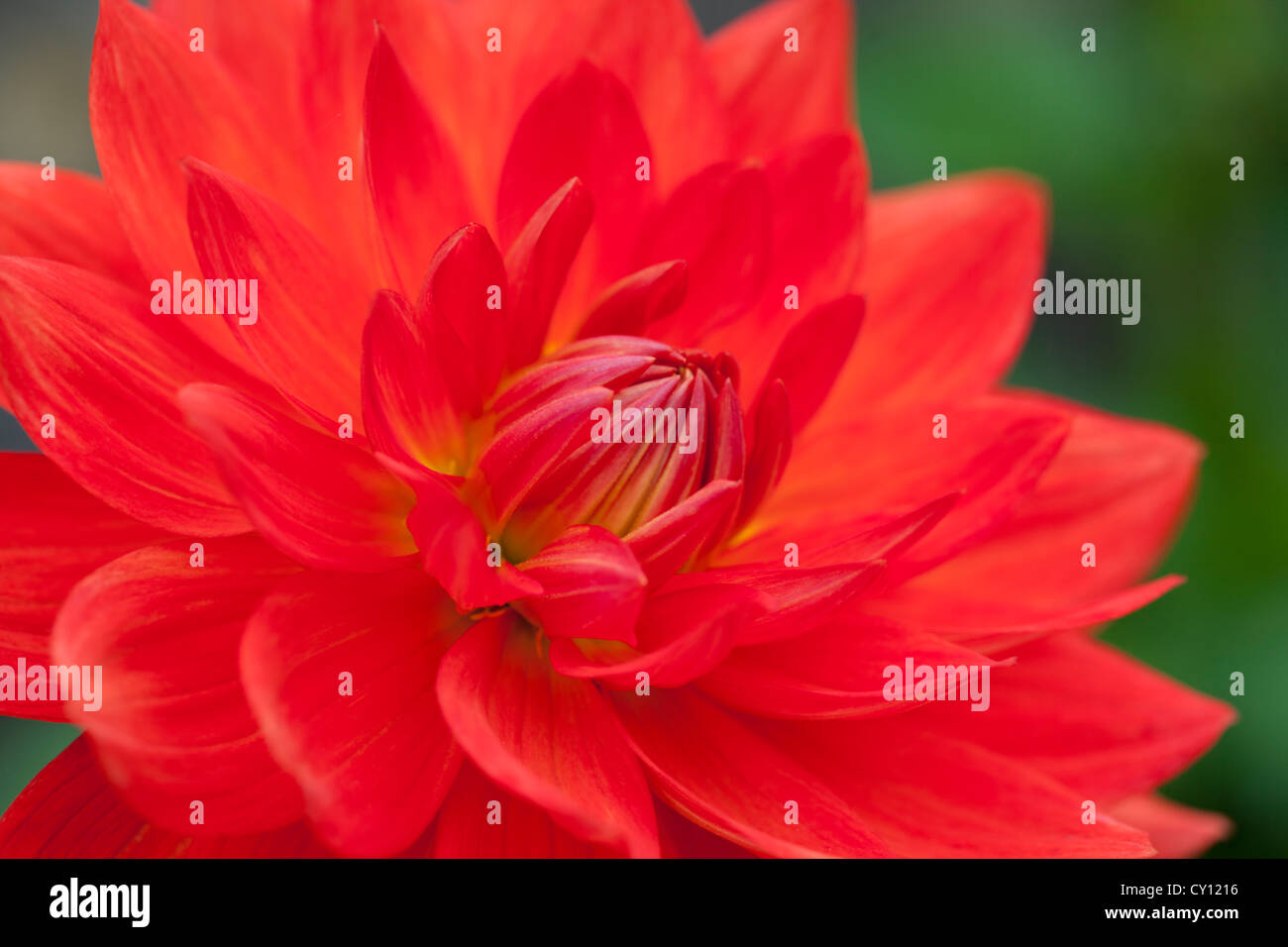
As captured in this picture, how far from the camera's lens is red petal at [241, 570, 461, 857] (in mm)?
851

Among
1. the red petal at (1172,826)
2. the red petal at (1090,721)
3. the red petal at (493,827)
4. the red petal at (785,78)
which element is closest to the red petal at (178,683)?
the red petal at (493,827)

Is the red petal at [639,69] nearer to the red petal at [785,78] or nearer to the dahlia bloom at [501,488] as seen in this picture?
the dahlia bloom at [501,488]

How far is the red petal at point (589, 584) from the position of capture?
0.95m

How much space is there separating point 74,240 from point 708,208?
25.3 inches

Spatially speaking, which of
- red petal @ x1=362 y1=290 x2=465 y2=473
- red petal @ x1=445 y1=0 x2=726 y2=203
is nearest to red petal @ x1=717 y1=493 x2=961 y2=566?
red petal @ x1=362 y1=290 x2=465 y2=473

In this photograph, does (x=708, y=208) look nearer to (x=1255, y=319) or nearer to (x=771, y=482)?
(x=771, y=482)

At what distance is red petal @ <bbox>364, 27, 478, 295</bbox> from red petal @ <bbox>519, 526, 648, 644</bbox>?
1.07 feet

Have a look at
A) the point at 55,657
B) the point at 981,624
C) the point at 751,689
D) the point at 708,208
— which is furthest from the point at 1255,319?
the point at 55,657

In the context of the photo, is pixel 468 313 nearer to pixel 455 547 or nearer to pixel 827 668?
pixel 455 547

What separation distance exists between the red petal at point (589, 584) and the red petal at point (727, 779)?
114 mm

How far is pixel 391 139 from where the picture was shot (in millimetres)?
1106

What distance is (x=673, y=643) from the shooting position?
0.93 meters

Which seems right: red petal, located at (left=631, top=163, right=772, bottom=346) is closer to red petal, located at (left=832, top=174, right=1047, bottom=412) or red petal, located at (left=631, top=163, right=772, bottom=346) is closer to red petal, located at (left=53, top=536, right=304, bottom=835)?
red petal, located at (left=832, top=174, right=1047, bottom=412)

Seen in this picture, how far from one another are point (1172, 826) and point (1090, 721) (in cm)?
28
